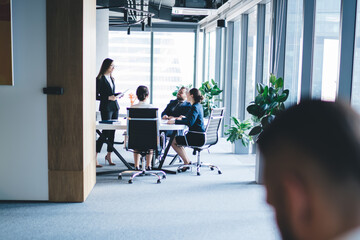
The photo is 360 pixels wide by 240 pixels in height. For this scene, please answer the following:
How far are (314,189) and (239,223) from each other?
3.45 meters

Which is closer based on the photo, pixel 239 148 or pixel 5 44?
pixel 5 44

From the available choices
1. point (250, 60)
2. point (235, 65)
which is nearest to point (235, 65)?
point (235, 65)

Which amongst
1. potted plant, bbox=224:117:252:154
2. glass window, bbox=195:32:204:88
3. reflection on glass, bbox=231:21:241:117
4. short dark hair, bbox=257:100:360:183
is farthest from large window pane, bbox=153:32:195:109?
short dark hair, bbox=257:100:360:183

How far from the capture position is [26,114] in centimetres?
427

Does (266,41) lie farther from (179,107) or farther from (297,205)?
(297,205)

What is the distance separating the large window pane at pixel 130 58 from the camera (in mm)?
13211

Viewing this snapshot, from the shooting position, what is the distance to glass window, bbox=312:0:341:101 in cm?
452

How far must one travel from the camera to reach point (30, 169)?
4328 millimetres

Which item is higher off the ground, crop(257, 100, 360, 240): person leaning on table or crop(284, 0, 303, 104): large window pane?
crop(284, 0, 303, 104): large window pane

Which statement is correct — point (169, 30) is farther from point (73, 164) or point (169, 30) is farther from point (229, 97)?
point (73, 164)

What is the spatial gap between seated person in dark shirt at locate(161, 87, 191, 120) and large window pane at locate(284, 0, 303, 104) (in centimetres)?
160

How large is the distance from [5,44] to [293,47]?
392 cm

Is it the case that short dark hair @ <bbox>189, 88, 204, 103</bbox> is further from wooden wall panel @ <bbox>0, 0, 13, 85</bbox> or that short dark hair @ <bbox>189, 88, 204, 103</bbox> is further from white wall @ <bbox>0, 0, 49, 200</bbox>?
wooden wall panel @ <bbox>0, 0, 13, 85</bbox>

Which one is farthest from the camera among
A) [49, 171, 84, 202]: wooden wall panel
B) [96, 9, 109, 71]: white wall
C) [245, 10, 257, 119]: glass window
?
[96, 9, 109, 71]: white wall
